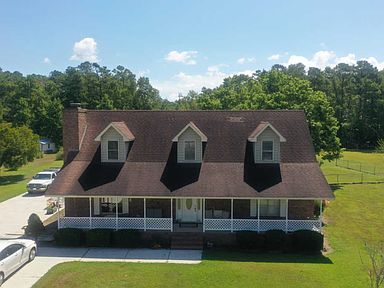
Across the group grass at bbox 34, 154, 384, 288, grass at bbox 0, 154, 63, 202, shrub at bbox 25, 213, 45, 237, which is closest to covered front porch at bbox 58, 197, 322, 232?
shrub at bbox 25, 213, 45, 237

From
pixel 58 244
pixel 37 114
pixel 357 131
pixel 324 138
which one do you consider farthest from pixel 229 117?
pixel 357 131

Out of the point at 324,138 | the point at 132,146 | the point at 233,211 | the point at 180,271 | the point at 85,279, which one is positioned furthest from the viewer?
the point at 324,138

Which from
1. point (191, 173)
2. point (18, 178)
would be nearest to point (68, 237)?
point (191, 173)

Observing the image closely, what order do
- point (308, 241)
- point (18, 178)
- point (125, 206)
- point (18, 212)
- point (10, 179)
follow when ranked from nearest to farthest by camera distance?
point (308, 241) → point (125, 206) → point (18, 212) → point (10, 179) → point (18, 178)

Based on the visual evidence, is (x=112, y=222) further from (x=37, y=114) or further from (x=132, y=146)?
(x=37, y=114)

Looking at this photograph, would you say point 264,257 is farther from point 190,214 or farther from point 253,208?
point 190,214

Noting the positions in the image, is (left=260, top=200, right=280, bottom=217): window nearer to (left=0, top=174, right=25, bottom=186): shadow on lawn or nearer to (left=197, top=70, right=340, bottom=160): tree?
(left=197, top=70, right=340, bottom=160): tree
